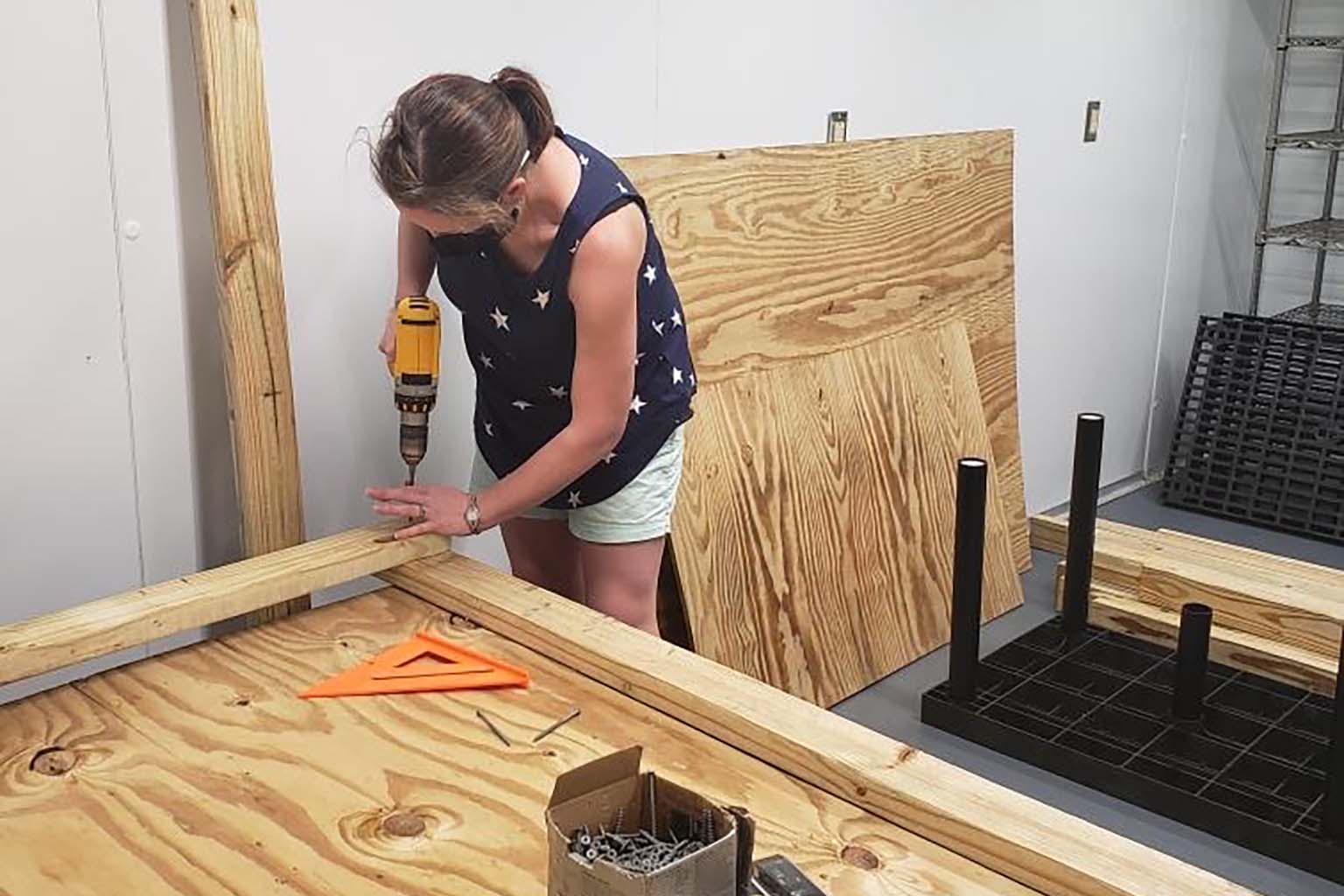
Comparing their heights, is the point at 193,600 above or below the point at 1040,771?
above

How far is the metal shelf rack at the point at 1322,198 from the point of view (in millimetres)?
4488

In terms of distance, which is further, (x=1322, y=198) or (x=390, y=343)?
(x=1322, y=198)

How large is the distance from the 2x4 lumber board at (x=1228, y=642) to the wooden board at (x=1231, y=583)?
25 mm

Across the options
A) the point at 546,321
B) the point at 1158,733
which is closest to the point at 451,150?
the point at 546,321

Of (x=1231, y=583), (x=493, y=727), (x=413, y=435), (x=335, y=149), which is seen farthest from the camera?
(x=1231, y=583)

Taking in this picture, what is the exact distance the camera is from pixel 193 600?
160cm

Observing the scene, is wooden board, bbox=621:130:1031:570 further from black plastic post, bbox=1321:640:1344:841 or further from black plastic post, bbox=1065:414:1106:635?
black plastic post, bbox=1321:640:1344:841

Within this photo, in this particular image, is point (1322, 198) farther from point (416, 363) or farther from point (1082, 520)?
point (416, 363)

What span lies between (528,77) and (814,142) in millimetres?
1469

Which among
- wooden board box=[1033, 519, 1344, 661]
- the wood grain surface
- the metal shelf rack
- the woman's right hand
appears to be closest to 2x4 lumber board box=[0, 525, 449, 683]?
the woman's right hand

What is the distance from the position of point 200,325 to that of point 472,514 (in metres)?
0.55

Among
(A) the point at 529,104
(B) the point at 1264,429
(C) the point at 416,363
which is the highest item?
(A) the point at 529,104

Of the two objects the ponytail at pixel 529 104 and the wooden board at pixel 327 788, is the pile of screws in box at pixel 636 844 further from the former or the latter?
the ponytail at pixel 529 104

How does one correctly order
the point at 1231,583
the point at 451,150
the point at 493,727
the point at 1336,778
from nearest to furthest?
the point at 493,727, the point at 451,150, the point at 1336,778, the point at 1231,583
